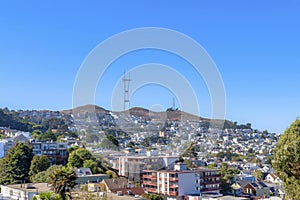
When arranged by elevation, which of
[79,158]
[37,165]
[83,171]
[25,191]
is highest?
[79,158]

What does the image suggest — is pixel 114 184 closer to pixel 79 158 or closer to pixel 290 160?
pixel 79 158

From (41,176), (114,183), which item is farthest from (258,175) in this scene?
(41,176)

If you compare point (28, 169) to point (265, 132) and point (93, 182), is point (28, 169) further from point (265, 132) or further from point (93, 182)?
point (265, 132)

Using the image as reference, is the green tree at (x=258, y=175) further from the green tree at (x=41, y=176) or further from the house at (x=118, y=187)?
the green tree at (x=41, y=176)

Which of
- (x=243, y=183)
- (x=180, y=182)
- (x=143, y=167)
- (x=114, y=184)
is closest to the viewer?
(x=114, y=184)

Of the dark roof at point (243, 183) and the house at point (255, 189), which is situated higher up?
the dark roof at point (243, 183)

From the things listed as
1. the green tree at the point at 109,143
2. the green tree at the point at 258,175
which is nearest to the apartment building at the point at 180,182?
the green tree at the point at 109,143
